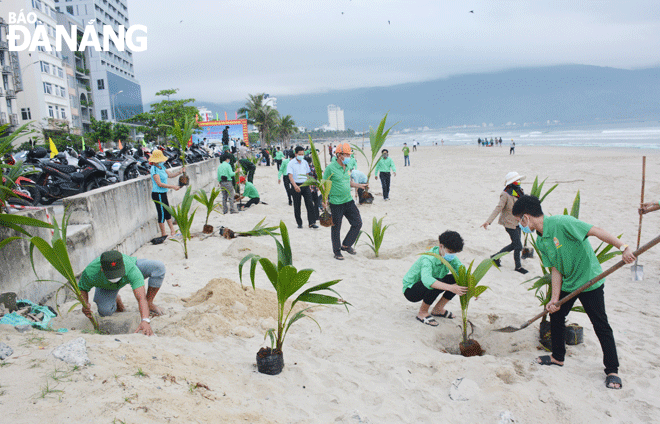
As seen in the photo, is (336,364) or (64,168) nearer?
(336,364)

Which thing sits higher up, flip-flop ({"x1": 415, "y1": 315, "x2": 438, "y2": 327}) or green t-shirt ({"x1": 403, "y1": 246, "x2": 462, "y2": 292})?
green t-shirt ({"x1": 403, "y1": 246, "x2": 462, "y2": 292})

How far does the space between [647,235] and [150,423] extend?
784 centimetres

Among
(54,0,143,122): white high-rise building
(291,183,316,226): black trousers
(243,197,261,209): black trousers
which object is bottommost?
(243,197,261,209): black trousers

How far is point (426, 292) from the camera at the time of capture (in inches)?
148

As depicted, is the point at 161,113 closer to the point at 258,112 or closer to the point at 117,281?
the point at 258,112

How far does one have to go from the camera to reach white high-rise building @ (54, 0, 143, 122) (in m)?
57.4

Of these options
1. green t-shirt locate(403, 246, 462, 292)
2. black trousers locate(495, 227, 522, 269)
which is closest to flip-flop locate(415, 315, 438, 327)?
green t-shirt locate(403, 246, 462, 292)

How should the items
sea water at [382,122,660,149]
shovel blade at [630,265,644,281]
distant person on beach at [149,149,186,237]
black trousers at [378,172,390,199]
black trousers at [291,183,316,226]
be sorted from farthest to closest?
1. sea water at [382,122,660,149]
2. black trousers at [378,172,390,199]
3. black trousers at [291,183,316,226]
4. distant person on beach at [149,149,186,237]
5. shovel blade at [630,265,644,281]

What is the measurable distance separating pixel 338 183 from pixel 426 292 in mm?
2394

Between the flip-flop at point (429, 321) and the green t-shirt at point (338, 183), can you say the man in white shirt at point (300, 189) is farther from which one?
the flip-flop at point (429, 321)

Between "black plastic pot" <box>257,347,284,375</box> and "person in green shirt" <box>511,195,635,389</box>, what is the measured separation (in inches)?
76.4

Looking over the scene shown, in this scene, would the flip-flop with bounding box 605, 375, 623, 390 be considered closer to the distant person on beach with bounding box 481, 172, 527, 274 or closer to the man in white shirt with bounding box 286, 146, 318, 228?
the distant person on beach with bounding box 481, 172, 527, 274

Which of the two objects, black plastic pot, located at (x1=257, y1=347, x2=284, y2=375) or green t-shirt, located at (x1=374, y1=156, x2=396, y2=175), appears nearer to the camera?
black plastic pot, located at (x1=257, y1=347, x2=284, y2=375)

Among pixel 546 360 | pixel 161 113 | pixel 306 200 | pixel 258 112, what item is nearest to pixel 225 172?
pixel 306 200
